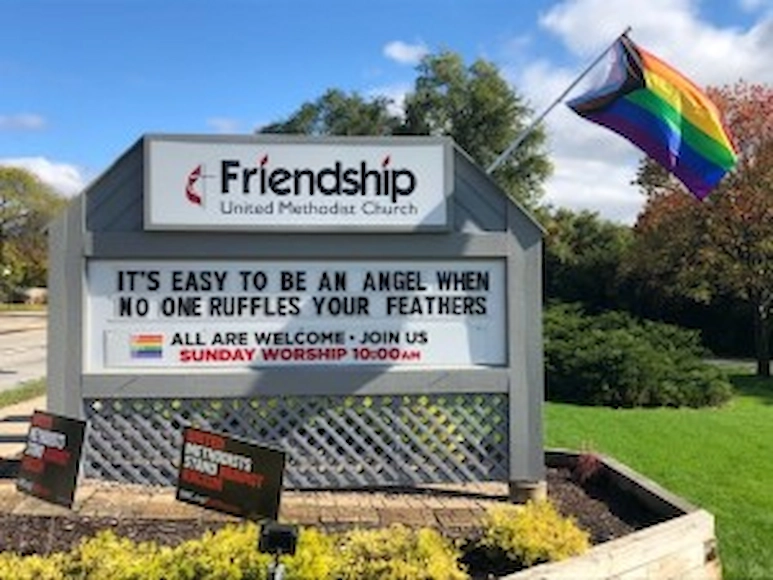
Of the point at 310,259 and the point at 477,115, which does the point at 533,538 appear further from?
the point at 477,115

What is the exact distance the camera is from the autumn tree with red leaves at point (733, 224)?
2312cm

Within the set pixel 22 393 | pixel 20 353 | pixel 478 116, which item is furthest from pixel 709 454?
pixel 478 116

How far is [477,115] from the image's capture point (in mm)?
45688

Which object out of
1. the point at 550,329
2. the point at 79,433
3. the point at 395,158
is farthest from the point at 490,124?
the point at 79,433

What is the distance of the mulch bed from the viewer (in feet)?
19.7

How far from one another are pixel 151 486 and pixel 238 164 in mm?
2727

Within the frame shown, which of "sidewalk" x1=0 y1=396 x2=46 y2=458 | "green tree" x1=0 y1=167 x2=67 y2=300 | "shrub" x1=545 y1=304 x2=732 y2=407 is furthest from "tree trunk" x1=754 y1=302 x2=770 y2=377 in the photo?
"green tree" x1=0 y1=167 x2=67 y2=300

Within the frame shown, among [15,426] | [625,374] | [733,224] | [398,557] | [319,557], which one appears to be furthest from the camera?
[733,224]

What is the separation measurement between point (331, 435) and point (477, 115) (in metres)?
39.3

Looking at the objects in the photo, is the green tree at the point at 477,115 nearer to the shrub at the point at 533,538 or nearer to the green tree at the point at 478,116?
the green tree at the point at 478,116

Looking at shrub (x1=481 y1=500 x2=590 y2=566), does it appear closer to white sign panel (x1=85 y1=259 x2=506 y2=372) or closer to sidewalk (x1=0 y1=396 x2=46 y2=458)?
white sign panel (x1=85 y1=259 x2=506 y2=372)

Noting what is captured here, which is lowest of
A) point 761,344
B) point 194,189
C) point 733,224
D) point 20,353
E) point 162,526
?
point 162,526

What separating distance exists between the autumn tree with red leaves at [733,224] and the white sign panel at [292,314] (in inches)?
675

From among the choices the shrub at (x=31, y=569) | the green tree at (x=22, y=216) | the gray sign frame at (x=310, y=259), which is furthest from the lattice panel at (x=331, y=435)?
the green tree at (x=22, y=216)
